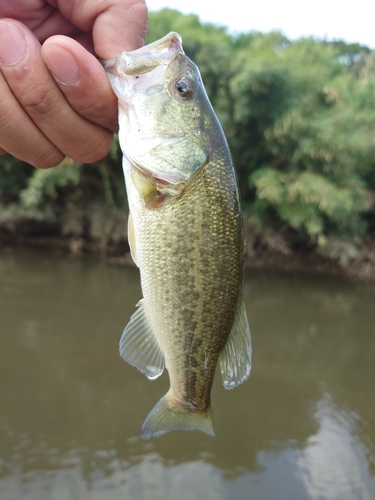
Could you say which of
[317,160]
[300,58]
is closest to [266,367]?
[317,160]

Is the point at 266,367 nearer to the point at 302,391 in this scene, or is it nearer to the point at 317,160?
the point at 302,391

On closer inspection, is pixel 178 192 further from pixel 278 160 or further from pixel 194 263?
pixel 278 160

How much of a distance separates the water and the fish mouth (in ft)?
12.5

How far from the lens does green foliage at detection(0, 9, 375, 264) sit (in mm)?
10172

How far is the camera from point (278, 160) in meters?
11.2

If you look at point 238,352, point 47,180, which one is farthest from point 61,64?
point 47,180

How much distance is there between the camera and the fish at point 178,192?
154 centimetres

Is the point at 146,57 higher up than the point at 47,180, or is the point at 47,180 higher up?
the point at 146,57

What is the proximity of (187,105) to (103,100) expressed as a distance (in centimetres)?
32

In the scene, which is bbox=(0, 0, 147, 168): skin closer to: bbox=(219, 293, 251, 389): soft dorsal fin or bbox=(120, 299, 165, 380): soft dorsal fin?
bbox=(120, 299, 165, 380): soft dorsal fin

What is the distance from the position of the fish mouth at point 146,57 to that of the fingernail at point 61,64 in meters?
0.15

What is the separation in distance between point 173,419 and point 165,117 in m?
1.19

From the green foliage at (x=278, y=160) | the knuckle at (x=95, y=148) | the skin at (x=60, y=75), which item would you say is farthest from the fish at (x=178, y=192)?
the green foliage at (x=278, y=160)

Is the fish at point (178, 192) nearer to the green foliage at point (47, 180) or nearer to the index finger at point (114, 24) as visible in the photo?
the index finger at point (114, 24)
